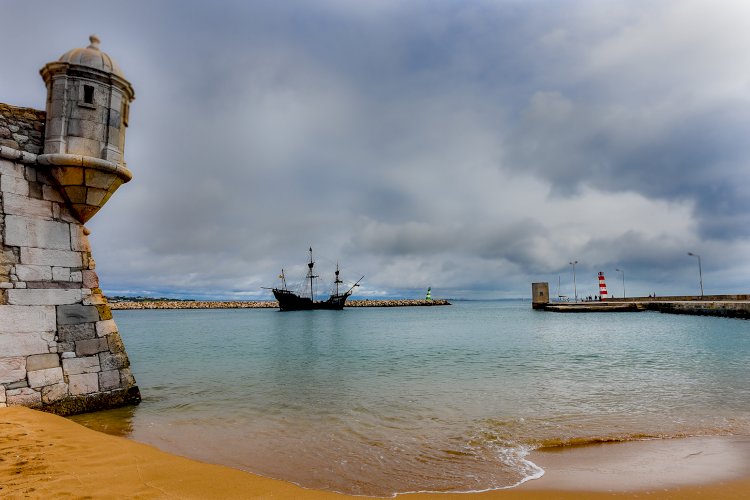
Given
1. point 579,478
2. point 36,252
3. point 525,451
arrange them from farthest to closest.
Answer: point 36,252
point 525,451
point 579,478

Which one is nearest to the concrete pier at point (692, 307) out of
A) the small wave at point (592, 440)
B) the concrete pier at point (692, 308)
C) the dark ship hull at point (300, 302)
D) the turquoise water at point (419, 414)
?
the concrete pier at point (692, 308)

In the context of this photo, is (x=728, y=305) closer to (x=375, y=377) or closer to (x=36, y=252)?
(x=375, y=377)

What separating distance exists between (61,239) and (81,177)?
1.26m

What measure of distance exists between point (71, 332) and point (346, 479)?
234 inches

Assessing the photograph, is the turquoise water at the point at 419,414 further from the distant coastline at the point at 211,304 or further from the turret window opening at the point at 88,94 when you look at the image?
the distant coastline at the point at 211,304

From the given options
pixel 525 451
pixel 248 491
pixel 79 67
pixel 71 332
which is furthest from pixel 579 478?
pixel 79 67

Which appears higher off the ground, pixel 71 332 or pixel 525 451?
pixel 71 332

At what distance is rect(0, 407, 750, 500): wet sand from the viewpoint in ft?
13.6

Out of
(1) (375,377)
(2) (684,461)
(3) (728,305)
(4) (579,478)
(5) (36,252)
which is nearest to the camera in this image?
(4) (579,478)

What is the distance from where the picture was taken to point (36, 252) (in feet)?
23.4

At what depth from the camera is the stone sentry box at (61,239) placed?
266 inches

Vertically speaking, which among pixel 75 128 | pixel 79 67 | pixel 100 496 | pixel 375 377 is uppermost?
pixel 79 67

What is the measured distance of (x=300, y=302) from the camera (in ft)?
339

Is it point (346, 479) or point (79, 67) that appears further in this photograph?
point (79, 67)
